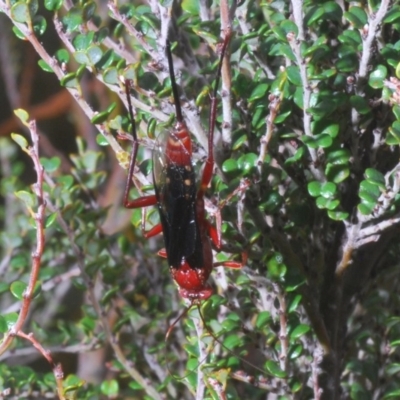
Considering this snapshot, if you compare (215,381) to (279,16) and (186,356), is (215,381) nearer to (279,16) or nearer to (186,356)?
(186,356)

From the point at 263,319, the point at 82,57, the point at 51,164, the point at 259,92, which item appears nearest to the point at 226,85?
the point at 259,92

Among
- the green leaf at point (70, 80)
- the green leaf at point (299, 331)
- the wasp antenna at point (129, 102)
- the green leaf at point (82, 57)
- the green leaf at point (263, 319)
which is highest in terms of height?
the green leaf at point (82, 57)

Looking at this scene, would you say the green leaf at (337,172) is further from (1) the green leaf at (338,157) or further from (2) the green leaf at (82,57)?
(2) the green leaf at (82,57)

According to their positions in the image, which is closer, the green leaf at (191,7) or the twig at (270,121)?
the twig at (270,121)

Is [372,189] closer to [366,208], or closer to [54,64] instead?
[366,208]

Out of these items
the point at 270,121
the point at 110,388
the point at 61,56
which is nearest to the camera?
the point at 270,121

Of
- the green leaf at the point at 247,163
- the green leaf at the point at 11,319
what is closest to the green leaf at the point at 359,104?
the green leaf at the point at 247,163
